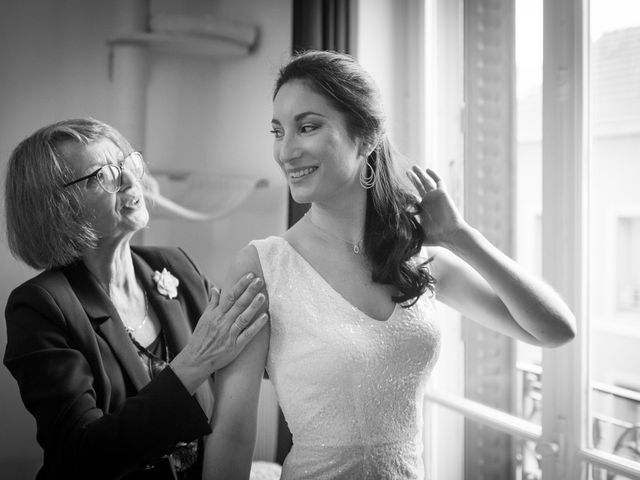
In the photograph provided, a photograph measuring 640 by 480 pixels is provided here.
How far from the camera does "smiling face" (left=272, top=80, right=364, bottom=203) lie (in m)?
1.38

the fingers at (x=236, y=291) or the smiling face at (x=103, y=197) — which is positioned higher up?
the smiling face at (x=103, y=197)

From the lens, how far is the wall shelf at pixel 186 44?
250 centimetres

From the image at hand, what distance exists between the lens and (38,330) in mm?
1486

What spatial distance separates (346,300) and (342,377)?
178 millimetres

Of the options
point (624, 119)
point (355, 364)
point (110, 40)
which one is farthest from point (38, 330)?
point (624, 119)

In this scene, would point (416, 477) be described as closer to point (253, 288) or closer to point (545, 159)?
point (253, 288)

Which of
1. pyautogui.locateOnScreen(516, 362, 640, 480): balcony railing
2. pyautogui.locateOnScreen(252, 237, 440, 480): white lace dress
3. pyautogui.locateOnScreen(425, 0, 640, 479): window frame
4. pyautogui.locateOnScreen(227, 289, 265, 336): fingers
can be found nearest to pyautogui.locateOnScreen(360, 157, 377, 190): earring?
pyautogui.locateOnScreen(252, 237, 440, 480): white lace dress

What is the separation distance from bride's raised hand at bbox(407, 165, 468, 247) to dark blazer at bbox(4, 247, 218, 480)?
27.8 inches

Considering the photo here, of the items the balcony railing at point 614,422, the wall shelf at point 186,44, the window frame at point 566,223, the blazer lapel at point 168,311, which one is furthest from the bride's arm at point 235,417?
the wall shelf at point 186,44

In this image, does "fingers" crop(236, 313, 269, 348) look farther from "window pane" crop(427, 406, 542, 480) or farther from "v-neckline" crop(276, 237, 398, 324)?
"window pane" crop(427, 406, 542, 480)

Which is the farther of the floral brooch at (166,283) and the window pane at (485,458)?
the window pane at (485,458)

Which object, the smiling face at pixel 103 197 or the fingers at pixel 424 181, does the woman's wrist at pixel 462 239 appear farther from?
the smiling face at pixel 103 197

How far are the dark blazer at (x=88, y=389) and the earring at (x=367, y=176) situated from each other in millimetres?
659

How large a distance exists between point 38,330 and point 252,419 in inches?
22.7
